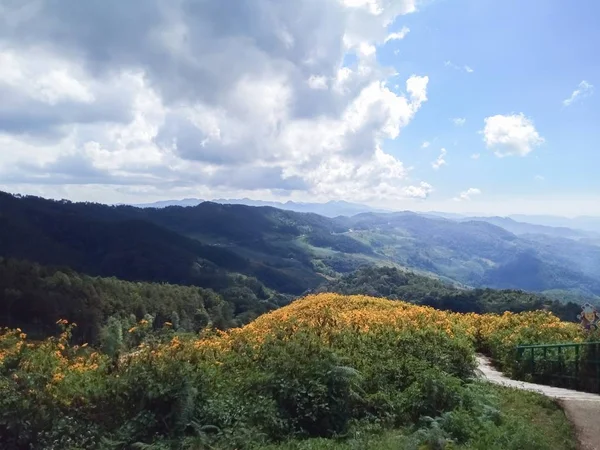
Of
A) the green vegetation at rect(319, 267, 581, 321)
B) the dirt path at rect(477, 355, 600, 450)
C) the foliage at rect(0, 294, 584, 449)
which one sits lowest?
the green vegetation at rect(319, 267, 581, 321)

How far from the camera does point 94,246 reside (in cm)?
18950

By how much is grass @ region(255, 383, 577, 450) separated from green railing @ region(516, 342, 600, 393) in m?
2.19

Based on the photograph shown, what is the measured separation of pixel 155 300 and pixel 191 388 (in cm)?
9932

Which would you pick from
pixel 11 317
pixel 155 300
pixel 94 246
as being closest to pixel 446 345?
pixel 11 317

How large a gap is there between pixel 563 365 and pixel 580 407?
239 centimetres

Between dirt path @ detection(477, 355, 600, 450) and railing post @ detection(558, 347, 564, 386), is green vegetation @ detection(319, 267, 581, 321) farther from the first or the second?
dirt path @ detection(477, 355, 600, 450)

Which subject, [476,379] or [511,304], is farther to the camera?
[511,304]

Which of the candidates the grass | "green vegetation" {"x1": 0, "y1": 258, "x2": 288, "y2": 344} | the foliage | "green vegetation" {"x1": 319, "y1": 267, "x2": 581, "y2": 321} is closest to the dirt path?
the grass

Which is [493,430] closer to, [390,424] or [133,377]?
[390,424]

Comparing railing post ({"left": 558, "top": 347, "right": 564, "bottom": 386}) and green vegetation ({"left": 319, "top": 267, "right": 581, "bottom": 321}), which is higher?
railing post ({"left": 558, "top": 347, "right": 564, "bottom": 386})

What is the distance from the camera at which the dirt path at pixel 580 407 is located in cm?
799

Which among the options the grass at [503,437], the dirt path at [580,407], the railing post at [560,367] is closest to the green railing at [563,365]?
the railing post at [560,367]

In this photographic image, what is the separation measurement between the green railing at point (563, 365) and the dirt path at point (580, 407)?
373 mm

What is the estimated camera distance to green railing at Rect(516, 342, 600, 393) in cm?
1077
